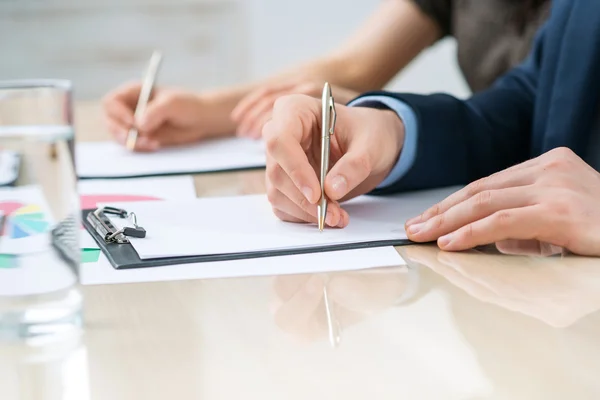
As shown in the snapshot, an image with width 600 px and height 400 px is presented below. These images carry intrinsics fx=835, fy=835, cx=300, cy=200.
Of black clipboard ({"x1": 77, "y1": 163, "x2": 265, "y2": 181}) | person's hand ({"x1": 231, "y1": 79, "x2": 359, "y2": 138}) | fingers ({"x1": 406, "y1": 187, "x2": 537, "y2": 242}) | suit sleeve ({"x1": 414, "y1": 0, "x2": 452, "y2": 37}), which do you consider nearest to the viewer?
fingers ({"x1": 406, "y1": 187, "x2": 537, "y2": 242})

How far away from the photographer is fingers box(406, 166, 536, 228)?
0.69 meters

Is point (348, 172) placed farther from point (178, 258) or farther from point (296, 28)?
point (296, 28)

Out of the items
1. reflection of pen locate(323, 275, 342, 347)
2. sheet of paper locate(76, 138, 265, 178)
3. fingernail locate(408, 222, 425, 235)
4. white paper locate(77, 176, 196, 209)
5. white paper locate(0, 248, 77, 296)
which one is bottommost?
sheet of paper locate(76, 138, 265, 178)

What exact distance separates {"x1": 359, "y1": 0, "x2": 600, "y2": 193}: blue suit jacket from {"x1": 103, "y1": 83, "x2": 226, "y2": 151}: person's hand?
43 centimetres

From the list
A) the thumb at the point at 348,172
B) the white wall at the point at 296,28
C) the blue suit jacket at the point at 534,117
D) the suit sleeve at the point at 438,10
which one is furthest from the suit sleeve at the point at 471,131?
the white wall at the point at 296,28

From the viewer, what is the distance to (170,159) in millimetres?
1121

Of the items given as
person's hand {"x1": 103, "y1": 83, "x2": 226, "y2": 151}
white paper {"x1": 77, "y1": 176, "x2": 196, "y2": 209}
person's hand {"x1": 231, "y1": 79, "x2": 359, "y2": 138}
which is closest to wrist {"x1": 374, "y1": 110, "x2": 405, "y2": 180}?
white paper {"x1": 77, "y1": 176, "x2": 196, "y2": 209}

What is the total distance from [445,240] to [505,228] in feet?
0.16

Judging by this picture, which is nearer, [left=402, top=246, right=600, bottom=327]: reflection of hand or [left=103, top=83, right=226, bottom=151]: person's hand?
[left=402, top=246, right=600, bottom=327]: reflection of hand

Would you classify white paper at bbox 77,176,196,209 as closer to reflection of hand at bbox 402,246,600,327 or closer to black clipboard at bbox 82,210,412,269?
black clipboard at bbox 82,210,412,269

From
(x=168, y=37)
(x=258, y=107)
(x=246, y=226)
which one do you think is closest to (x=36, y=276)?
(x=246, y=226)

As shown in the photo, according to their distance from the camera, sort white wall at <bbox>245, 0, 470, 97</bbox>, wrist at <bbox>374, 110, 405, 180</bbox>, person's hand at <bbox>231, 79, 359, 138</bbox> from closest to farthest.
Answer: wrist at <bbox>374, 110, 405, 180</bbox>
person's hand at <bbox>231, 79, 359, 138</bbox>
white wall at <bbox>245, 0, 470, 97</bbox>

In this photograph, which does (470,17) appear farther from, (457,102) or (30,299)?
(30,299)

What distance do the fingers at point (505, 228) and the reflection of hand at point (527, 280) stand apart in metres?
0.01
